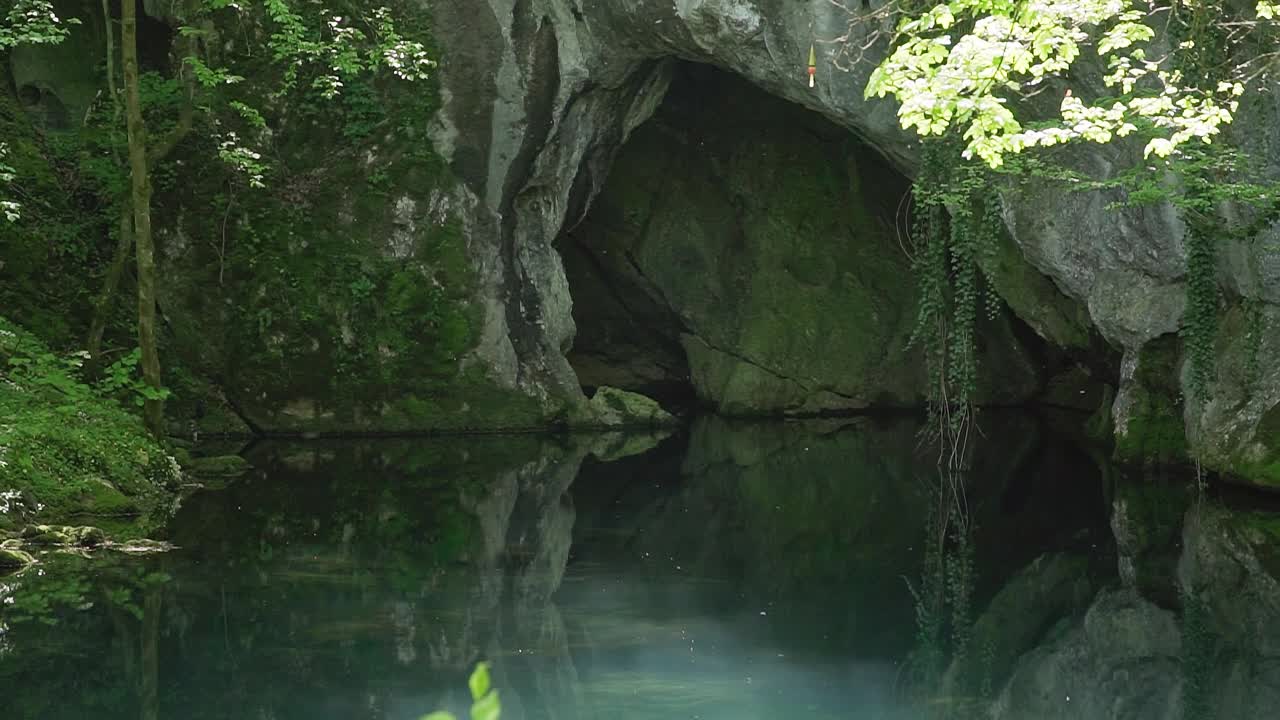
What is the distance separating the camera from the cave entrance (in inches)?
857

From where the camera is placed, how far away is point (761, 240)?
22.1m

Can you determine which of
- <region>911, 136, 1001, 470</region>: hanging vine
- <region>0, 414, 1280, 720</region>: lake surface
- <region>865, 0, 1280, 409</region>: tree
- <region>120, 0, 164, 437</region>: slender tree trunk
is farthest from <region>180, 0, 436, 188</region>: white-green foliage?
<region>911, 136, 1001, 470</region>: hanging vine

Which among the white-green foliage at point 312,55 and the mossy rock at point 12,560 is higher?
the white-green foliage at point 312,55

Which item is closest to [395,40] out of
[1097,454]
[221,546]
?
[221,546]

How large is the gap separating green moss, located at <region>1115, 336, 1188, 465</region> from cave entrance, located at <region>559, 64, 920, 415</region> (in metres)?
6.68

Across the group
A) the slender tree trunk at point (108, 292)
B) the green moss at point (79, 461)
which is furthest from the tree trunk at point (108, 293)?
the green moss at point (79, 461)

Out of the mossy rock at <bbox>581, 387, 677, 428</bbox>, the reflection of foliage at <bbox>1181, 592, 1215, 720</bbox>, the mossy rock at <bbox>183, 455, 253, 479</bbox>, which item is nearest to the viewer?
the reflection of foliage at <bbox>1181, 592, 1215, 720</bbox>

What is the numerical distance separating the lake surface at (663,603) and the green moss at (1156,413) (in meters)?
0.98

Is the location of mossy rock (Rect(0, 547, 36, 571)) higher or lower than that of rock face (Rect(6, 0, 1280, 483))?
lower

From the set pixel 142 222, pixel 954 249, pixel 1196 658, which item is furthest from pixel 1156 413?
pixel 142 222

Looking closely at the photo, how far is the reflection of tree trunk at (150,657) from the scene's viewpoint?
6.22m

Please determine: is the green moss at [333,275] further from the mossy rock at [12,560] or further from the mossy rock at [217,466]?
the mossy rock at [12,560]

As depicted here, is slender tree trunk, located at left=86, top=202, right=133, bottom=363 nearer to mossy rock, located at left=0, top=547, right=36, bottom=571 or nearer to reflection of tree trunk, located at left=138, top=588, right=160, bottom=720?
mossy rock, located at left=0, top=547, right=36, bottom=571

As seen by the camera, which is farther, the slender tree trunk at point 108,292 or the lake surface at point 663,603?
the slender tree trunk at point 108,292
